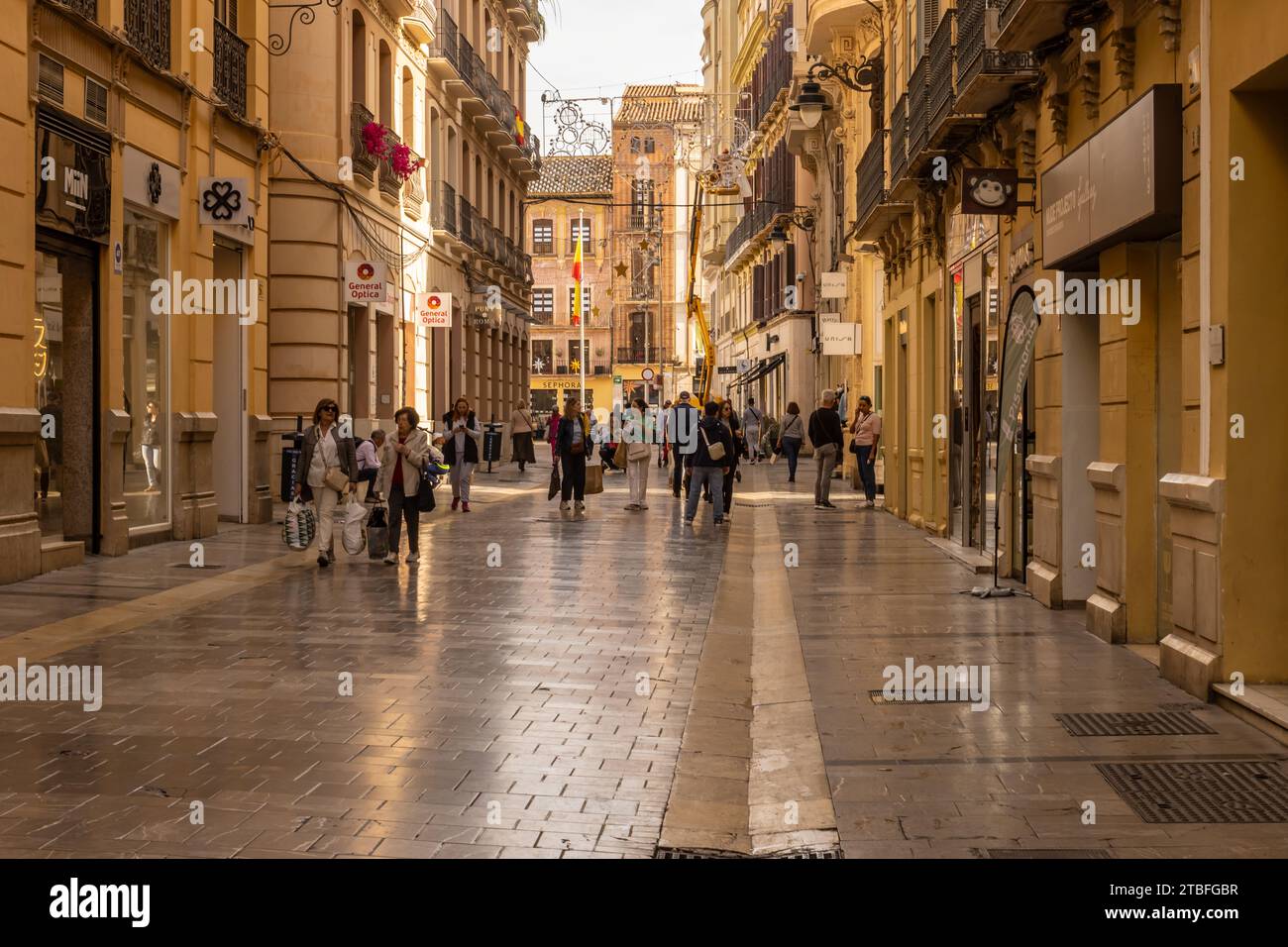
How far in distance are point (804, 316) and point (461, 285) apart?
12804 millimetres

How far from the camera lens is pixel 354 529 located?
49.9ft

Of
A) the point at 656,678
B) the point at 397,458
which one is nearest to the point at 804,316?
the point at 397,458

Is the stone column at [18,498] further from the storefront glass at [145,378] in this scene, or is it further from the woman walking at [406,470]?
the woman walking at [406,470]

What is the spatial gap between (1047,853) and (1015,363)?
6.34m

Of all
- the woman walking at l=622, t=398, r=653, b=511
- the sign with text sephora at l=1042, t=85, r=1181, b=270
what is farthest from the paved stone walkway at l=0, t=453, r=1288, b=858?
the woman walking at l=622, t=398, r=653, b=511

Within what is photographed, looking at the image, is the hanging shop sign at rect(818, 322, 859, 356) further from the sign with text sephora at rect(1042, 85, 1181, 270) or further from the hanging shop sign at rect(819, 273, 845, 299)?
the sign with text sephora at rect(1042, 85, 1181, 270)

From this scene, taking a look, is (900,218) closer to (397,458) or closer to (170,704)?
(397,458)

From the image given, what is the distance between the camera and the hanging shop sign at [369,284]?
2414cm

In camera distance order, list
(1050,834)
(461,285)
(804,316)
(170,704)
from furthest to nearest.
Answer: (804,316) < (461,285) < (170,704) < (1050,834)

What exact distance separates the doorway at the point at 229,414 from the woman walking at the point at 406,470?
13.0 ft

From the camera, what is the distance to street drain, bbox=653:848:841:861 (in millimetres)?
5383

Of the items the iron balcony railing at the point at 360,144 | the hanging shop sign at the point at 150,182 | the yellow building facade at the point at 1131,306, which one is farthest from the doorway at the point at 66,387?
the iron balcony railing at the point at 360,144

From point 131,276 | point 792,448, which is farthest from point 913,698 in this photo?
point 792,448
